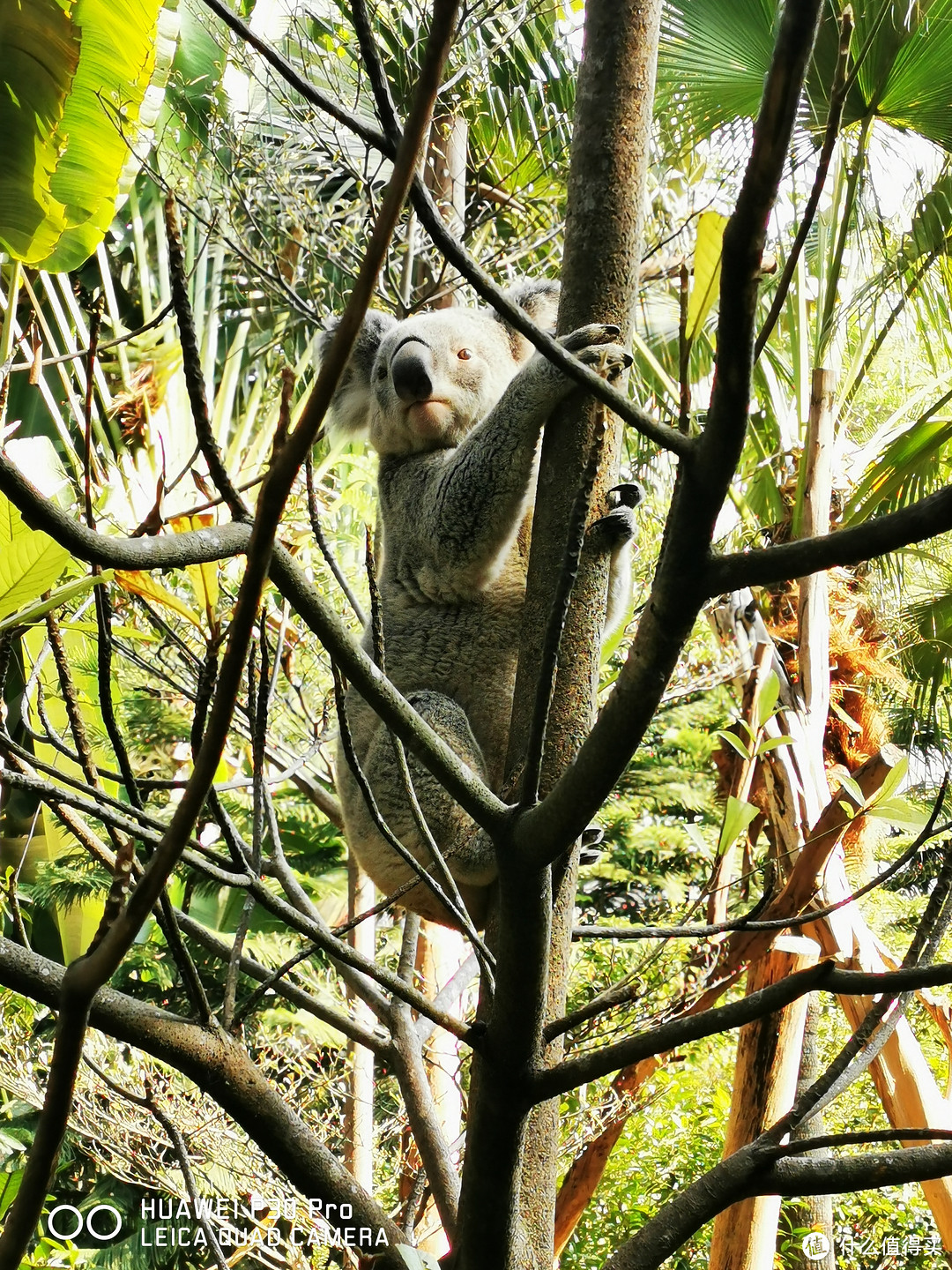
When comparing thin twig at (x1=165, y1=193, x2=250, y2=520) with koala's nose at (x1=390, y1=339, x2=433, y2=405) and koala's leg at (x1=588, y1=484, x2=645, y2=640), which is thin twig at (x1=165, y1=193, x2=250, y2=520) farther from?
koala's nose at (x1=390, y1=339, x2=433, y2=405)

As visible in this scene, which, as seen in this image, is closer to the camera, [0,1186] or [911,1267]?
[0,1186]

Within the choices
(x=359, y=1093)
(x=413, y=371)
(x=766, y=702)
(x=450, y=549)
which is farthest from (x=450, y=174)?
(x=359, y=1093)

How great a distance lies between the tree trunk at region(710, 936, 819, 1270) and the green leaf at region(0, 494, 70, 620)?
170 inches

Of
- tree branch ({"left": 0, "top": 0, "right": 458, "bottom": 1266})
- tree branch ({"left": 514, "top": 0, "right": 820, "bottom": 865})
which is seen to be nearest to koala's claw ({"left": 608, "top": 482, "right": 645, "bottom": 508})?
tree branch ({"left": 514, "top": 0, "right": 820, "bottom": 865})

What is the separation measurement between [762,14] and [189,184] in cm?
289

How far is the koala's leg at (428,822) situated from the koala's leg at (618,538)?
0.47 metres

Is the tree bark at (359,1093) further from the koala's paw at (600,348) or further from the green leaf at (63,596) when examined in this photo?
the green leaf at (63,596)

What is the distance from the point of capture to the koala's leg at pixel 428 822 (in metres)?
2.19

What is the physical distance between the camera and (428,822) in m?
2.30

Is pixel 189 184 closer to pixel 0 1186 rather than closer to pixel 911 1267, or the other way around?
pixel 0 1186

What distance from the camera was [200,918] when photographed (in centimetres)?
825

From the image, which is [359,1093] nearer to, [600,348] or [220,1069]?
[220,1069]

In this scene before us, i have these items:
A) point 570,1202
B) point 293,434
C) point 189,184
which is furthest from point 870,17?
point 570,1202

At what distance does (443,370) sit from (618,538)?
131 cm
